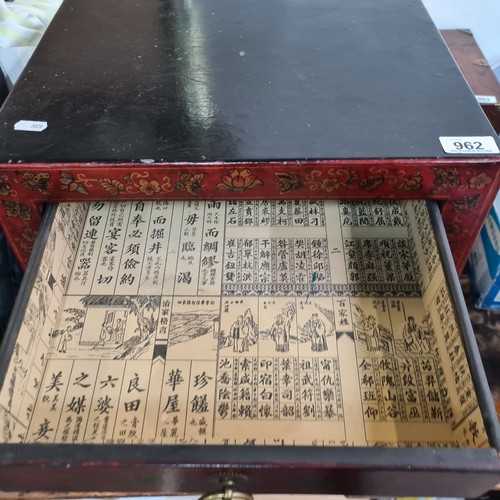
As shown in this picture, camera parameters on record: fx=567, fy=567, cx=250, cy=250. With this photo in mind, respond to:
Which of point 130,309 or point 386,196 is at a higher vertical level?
point 386,196

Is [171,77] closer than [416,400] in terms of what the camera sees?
No

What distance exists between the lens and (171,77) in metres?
0.83

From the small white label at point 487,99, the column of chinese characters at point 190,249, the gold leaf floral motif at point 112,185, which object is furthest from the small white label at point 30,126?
the small white label at point 487,99

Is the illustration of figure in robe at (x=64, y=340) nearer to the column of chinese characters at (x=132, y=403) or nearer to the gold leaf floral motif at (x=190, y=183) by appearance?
the column of chinese characters at (x=132, y=403)

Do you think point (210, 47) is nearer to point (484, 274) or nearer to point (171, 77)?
point (171, 77)

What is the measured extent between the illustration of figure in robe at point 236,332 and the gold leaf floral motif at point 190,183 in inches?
6.8

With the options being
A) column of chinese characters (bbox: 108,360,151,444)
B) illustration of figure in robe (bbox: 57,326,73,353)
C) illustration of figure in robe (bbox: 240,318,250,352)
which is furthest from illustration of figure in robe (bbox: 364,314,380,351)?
illustration of figure in robe (bbox: 57,326,73,353)

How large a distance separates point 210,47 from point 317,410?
57 cm

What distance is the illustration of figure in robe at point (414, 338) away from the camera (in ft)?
2.26

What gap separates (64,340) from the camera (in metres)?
0.71

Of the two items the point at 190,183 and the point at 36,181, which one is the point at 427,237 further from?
the point at 36,181

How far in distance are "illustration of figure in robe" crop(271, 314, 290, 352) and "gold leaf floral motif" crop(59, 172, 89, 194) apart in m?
0.30

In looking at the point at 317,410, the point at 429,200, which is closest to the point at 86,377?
the point at 317,410

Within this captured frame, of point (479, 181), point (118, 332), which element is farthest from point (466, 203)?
point (118, 332)
